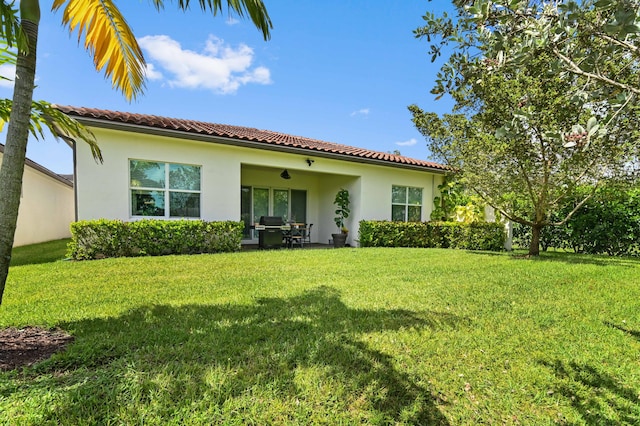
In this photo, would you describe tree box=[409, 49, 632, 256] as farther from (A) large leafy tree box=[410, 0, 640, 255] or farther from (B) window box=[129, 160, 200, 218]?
(B) window box=[129, 160, 200, 218]

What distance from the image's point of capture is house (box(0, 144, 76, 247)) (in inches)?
517

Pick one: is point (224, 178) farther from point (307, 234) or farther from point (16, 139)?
point (16, 139)

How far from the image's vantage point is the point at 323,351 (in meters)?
3.31

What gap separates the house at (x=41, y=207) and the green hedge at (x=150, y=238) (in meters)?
5.99

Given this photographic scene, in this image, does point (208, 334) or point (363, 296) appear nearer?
point (208, 334)

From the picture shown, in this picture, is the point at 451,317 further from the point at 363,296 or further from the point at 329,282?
the point at 329,282

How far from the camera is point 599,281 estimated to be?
22.6 ft

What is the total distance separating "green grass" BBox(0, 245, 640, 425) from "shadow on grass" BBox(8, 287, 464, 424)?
1 centimetres

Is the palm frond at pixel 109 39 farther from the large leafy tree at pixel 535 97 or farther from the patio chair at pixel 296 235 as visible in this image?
the patio chair at pixel 296 235

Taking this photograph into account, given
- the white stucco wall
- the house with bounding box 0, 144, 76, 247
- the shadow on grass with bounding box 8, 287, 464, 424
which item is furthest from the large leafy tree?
the house with bounding box 0, 144, 76, 247

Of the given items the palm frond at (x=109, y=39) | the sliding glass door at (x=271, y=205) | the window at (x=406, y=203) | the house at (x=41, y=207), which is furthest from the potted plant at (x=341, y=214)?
the house at (x=41, y=207)

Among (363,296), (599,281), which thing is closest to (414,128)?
(599,281)

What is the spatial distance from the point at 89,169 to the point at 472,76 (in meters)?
10.0

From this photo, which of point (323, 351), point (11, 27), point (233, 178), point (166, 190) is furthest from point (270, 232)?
point (11, 27)
